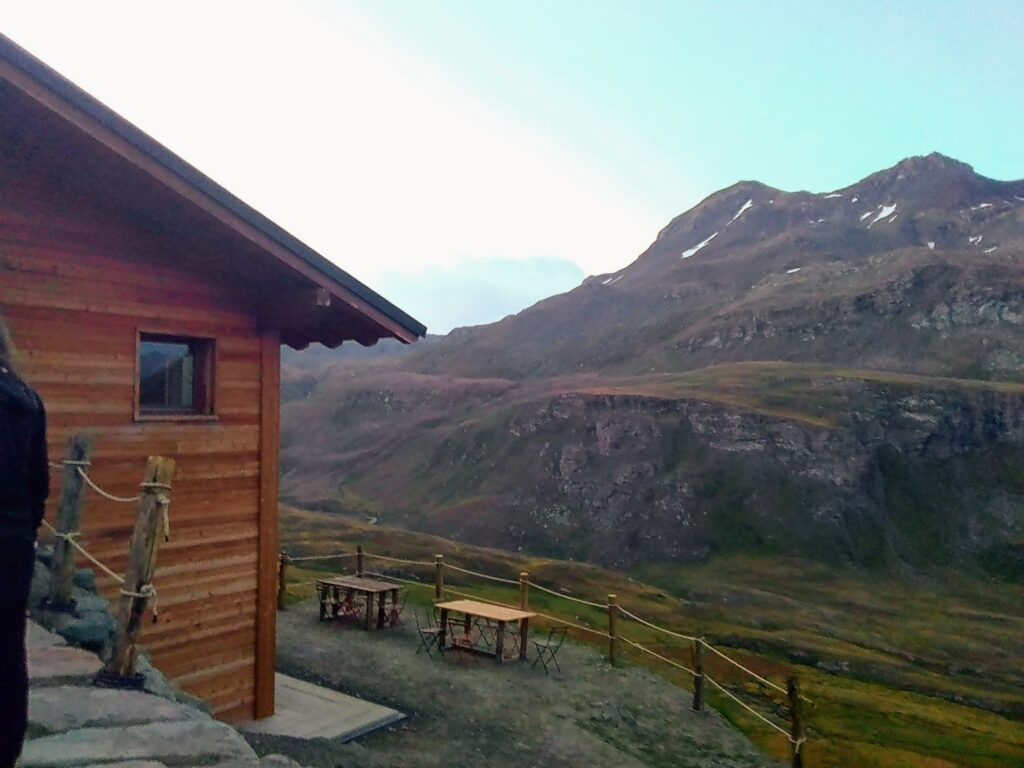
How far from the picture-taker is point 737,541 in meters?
40.0

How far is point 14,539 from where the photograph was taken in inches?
124

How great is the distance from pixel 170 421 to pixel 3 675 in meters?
6.19

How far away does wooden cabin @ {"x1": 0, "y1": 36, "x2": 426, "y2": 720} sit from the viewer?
7672 mm

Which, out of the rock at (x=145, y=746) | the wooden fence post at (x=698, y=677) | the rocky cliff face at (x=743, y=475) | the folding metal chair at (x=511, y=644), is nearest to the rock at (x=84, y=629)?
the rock at (x=145, y=746)

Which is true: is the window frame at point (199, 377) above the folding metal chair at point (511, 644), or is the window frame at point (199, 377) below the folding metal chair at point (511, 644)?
above

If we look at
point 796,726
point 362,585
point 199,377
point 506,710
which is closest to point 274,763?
point 199,377

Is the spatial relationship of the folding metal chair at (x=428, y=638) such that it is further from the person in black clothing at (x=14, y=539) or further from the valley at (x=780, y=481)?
the person in black clothing at (x=14, y=539)

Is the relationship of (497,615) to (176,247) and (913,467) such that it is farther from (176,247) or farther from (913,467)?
(913,467)

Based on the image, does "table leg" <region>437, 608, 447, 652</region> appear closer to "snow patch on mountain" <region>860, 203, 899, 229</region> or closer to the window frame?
the window frame

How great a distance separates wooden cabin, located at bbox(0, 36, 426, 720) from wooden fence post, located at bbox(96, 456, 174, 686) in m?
2.87

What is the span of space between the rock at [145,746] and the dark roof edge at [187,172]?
4994mm

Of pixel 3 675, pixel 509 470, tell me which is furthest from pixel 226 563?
pixel 509 470

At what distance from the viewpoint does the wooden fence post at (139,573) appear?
558 cm

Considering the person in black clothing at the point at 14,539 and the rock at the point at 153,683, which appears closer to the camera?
the person in black clothing at the point at 14,539
